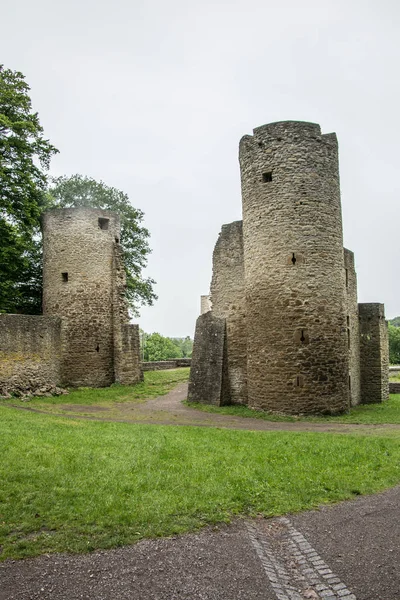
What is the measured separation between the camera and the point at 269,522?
6.10m

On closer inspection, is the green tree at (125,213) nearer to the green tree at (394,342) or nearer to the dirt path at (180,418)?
the dirt path at (180,418)

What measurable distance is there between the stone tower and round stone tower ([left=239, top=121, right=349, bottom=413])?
7665mm

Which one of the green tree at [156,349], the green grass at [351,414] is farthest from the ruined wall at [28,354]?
the green tree at [156,349]

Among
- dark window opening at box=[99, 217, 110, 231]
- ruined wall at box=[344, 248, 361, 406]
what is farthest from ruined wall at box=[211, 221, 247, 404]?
dark window opening at box=[99, 217, 110, 231]

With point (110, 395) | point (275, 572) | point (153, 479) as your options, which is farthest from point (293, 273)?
point (275, 572)

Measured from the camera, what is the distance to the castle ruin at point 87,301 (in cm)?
2117

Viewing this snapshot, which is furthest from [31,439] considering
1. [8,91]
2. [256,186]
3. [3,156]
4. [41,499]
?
[8,91]

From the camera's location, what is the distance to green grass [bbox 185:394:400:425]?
14422mm

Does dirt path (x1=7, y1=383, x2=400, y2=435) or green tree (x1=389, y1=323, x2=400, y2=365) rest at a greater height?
green tree (x1=389, y1=323, x2=400, y2=365)

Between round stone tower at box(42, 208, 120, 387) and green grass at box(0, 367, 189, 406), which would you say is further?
round stone tower at box(42, 208, 120, 387)

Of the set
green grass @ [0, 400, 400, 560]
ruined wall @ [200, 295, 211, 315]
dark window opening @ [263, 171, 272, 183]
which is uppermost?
dark window opening @ [263, 171, 272, 183]

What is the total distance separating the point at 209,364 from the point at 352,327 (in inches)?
245

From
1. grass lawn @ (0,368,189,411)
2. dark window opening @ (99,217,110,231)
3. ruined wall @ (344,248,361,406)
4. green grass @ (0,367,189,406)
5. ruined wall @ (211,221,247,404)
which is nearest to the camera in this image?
grass lawn @ (0,368,189,411)

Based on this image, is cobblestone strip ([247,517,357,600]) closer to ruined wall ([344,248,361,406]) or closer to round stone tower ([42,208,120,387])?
ruined wall ([344,248,361,406])
